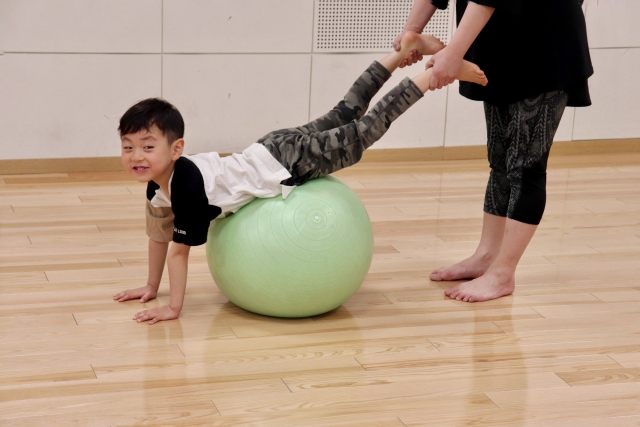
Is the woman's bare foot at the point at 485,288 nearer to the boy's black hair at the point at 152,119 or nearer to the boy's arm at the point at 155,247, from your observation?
the boy's arm at the point at 155,247

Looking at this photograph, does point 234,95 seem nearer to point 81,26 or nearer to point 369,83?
point 81,26

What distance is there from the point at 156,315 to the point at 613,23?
3.64 metres

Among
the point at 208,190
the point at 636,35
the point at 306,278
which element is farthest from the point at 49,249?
the point at 636,35

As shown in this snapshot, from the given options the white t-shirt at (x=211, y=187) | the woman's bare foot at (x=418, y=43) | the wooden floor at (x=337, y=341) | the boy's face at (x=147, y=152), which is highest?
the woman's bare foot at (x=418, y=43)

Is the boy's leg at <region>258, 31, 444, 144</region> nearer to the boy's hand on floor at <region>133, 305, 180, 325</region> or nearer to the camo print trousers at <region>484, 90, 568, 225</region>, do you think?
the camo print trousers at <region>484, 90, 568, 225</region>

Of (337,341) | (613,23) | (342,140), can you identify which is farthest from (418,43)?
(613,23)

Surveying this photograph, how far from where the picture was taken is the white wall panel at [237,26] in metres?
4.43

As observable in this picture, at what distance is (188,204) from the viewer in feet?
8.47

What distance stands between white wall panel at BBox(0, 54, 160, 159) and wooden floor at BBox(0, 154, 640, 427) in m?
0.58

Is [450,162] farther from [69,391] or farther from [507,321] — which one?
[69,391]

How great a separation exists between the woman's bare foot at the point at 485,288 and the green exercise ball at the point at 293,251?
0.44 metres

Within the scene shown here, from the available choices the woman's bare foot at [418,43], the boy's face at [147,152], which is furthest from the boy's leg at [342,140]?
the boy's face at [147,152]

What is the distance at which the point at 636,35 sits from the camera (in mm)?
5172

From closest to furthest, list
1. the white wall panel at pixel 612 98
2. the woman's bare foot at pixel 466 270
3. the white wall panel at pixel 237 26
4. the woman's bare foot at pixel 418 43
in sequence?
the woman's bare foot at pixel 418 43 → the woman's bare foot at pixel 466 270 → the white wall panel at pixel 237 26 → the white wall panel at pixel 612 98
